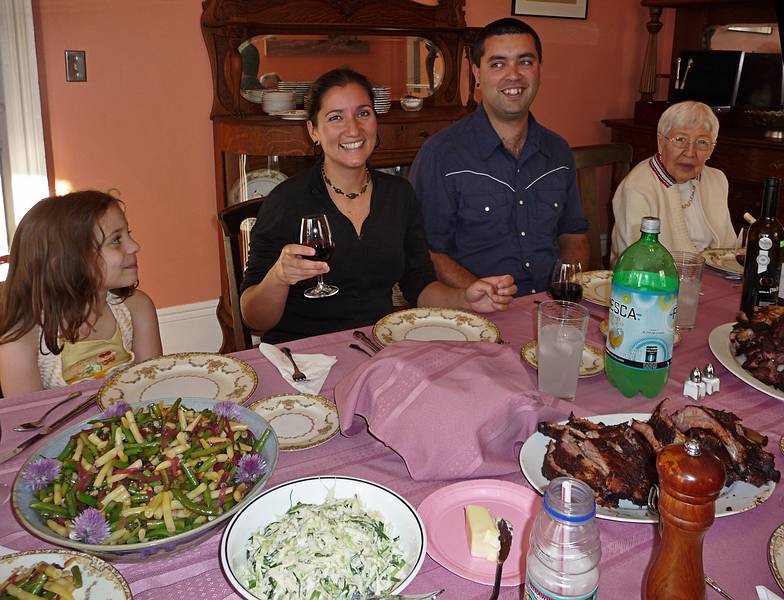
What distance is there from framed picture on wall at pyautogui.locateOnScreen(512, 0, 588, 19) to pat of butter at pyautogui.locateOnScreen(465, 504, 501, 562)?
392 centimetres

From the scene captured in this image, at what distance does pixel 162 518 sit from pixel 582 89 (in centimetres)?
450

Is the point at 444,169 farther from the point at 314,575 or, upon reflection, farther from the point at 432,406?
the point at 314,575

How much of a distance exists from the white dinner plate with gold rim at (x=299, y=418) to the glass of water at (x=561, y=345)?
40 cm

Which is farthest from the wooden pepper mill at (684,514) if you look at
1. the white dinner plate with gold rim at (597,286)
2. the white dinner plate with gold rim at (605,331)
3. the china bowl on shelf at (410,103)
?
the china bowl on shelf at (410,103)

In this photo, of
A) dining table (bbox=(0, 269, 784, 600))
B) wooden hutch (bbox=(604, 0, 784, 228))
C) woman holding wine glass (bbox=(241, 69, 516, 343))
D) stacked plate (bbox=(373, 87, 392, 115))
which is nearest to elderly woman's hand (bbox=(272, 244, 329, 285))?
dining table (bbox=(0, 269, 784, 600))

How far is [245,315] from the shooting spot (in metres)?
1.97

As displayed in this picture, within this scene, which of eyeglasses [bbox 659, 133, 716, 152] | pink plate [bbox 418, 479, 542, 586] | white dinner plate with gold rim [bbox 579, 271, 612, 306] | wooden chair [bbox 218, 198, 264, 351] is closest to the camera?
pink plate [bbox 418, 479, 542, 586]

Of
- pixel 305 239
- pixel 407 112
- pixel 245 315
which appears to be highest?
pixel 407 112

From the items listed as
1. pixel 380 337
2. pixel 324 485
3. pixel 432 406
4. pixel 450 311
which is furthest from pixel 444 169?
pixel 324 485

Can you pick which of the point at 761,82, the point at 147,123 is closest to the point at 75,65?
the point at 147,123

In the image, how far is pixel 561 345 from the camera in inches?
49.2

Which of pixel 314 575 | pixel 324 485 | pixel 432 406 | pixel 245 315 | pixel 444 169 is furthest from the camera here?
pixel 444 169

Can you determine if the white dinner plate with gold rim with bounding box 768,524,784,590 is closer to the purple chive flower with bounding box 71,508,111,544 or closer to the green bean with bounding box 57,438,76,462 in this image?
the purple chive flower with bounding box 71,508,111,544

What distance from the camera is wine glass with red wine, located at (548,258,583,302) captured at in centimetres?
163
